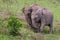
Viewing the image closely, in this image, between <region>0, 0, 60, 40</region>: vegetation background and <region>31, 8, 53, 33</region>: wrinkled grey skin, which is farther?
<region>31, 8, 53, 33</region>: wrinkled grey skin

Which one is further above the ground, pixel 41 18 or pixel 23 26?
pixel 41 18

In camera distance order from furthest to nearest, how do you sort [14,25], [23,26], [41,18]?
[23,26], [41,18], [14,25]

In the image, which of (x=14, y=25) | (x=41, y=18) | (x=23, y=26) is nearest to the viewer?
(x=14, y=25)

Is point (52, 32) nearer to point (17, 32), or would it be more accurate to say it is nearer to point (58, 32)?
point (58, 32)

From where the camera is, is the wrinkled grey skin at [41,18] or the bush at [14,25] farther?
the wrinkled grey skin at [41,18]

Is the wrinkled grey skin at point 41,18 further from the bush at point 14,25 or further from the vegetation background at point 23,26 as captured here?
the bush at point 14,25

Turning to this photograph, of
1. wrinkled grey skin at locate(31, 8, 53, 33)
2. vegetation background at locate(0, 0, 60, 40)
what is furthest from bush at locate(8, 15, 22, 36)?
wrinkled grey skin at locate(31, 8, 53, 33)

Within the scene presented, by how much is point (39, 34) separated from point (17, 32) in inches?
30.9

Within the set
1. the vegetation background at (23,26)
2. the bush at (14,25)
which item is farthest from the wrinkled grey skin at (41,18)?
the bush at (14,25)

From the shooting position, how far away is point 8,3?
14.2m

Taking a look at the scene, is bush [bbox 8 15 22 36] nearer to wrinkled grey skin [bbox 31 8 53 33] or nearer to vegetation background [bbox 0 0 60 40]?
vegetation background [bbox 0 0 60 40]

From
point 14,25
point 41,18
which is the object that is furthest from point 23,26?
point 14,25

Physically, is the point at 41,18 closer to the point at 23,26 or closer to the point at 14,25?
the point at 23,26

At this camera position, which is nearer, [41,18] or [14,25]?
[14,25]
